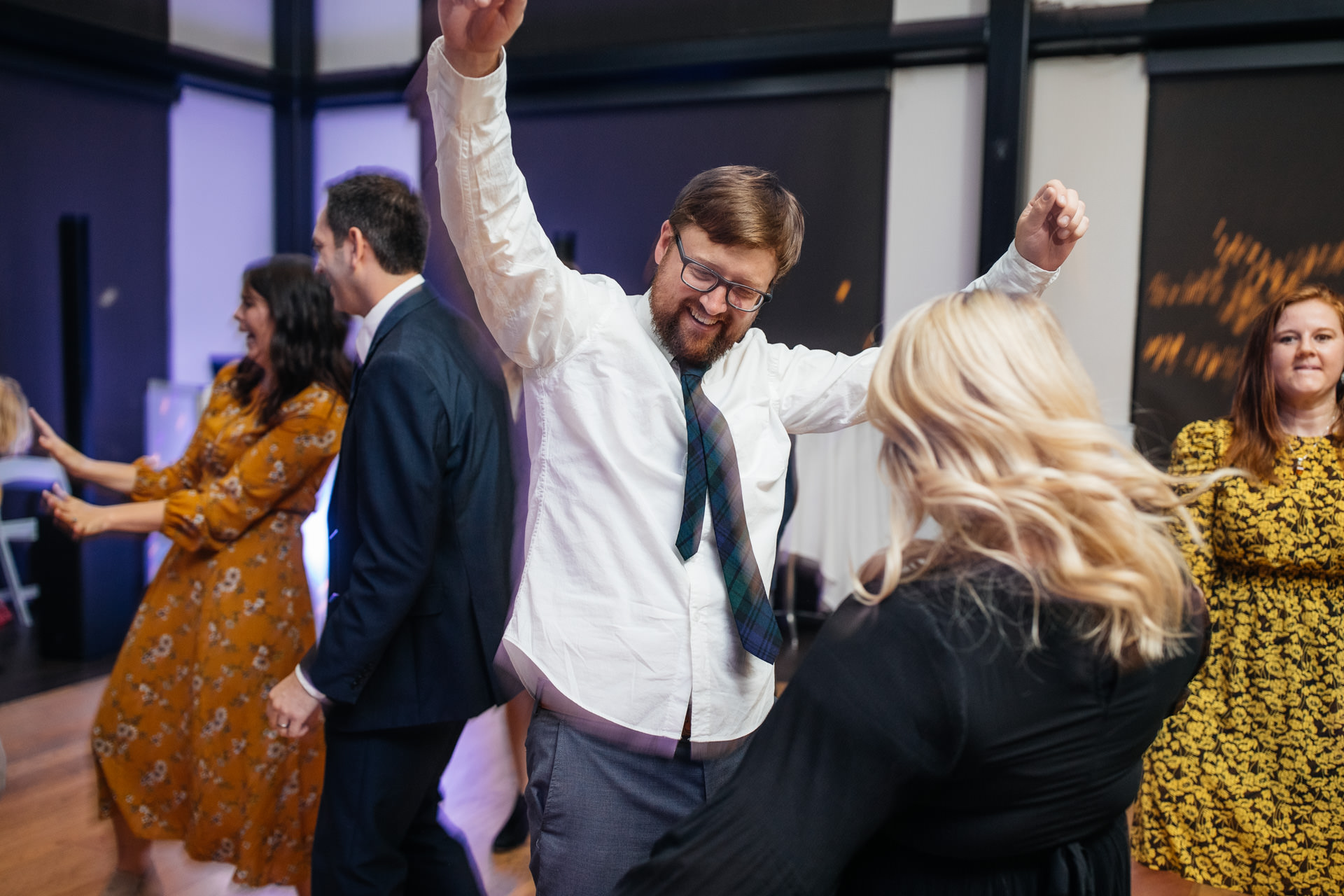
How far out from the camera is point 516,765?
104 inches

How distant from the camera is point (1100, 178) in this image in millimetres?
4113

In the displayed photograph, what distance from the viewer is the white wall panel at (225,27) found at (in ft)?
15.8

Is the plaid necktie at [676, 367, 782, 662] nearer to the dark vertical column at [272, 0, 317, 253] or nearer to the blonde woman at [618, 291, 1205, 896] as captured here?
the blonde woman at [618, 291, 1205, 896]

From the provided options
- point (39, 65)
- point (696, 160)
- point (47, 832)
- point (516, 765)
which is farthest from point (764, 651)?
point (39, 65)

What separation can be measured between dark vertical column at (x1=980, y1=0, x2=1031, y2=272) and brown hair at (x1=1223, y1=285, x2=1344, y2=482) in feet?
5.34

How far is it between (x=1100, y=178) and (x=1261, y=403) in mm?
2078

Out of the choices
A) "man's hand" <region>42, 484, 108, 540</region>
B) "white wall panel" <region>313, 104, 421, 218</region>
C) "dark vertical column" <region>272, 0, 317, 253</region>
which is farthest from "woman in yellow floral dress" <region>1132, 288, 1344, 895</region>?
"dark vertical column" <region>272, 0, 317, 253</region>

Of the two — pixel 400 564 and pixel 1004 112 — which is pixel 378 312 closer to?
pixel 400 564

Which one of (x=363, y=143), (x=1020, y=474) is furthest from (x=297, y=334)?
(x=363, y=143)

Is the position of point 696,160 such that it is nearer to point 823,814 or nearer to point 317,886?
point 317,886

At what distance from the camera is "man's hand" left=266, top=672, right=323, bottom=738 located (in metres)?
1.57

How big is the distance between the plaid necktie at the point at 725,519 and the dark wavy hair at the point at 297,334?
116 cm

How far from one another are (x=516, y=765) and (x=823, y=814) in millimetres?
2058

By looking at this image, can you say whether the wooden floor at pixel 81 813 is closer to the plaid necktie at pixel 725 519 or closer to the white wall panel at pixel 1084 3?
the plaid necktie at pixel 725 519
